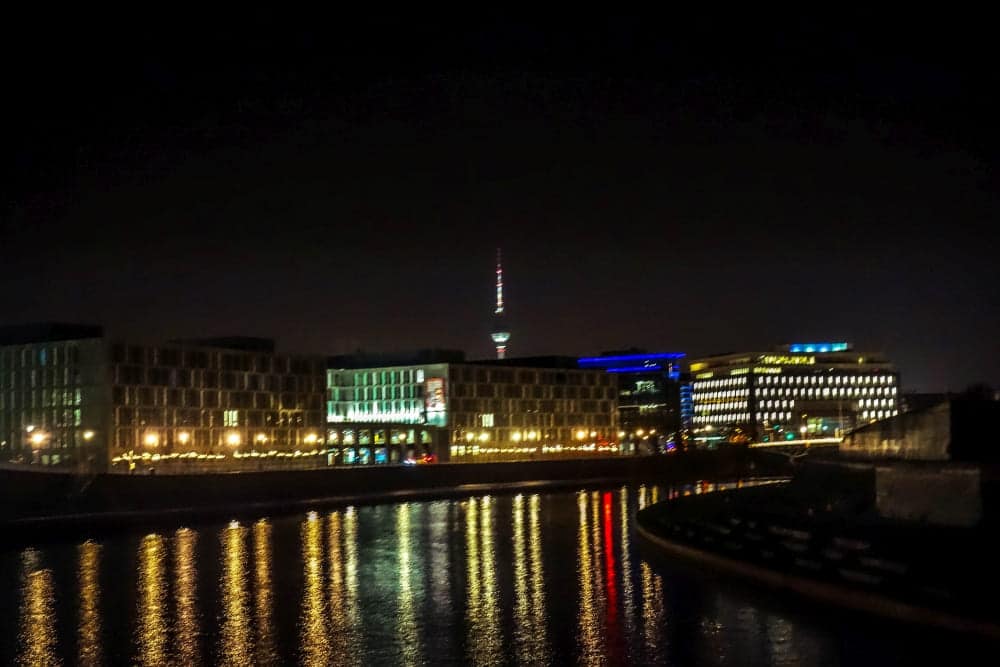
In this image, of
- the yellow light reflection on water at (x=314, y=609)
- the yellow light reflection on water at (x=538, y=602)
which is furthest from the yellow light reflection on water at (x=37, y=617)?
the yellow light reflection on water at (x=538, y=602)

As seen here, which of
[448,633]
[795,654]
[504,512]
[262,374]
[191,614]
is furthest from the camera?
[262,374]

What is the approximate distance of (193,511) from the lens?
71.4 meters

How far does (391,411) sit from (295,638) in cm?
11774

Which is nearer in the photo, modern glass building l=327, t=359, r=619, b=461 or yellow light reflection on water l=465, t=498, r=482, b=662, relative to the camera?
yellow light reflection on water l=465, t=498, r=482, b=662

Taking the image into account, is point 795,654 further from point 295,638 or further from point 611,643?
point 295,638

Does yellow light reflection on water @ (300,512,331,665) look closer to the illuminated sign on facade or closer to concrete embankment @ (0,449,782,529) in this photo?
concrete embankment @ (0,449,782,529)

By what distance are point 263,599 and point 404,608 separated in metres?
4.30

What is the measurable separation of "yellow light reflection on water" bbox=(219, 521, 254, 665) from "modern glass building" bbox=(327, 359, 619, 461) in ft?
276

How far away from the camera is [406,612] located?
27859mm

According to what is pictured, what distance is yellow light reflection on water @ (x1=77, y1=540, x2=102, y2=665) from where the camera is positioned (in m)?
23.2

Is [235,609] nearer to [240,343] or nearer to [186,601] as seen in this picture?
[186,601]

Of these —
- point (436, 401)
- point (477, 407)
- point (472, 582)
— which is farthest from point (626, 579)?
point (477, 407)

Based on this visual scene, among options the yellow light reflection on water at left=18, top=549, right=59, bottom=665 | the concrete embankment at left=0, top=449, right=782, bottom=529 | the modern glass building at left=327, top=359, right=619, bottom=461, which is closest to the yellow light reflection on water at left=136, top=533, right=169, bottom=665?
the yellow light reflection on water at left=18, top=549, right=59, bottom=665

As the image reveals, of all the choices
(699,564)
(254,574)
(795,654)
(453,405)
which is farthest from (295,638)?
(453,405)
